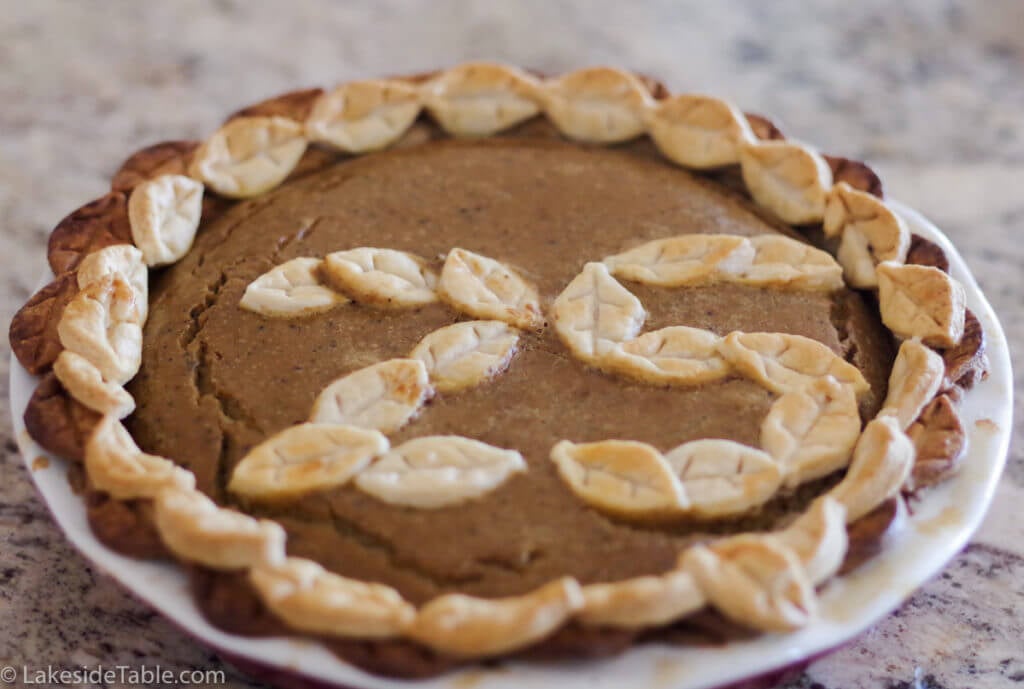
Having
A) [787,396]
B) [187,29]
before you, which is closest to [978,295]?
[787,396]

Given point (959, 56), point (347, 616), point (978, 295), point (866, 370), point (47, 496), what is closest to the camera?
point (347, 616)

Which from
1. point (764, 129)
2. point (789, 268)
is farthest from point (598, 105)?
point (789, 268)

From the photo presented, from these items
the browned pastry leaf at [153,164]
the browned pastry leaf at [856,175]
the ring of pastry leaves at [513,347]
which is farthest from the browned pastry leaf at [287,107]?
the browned pastry leaf at [856,175]

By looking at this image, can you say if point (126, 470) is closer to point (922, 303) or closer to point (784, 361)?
point (784, 361)

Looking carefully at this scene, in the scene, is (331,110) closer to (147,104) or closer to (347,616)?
(147,104)

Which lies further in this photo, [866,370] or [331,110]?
[331,110]

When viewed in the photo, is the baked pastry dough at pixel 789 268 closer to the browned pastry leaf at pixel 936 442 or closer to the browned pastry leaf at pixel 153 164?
the browned pastry leaf at pixel 936 442
